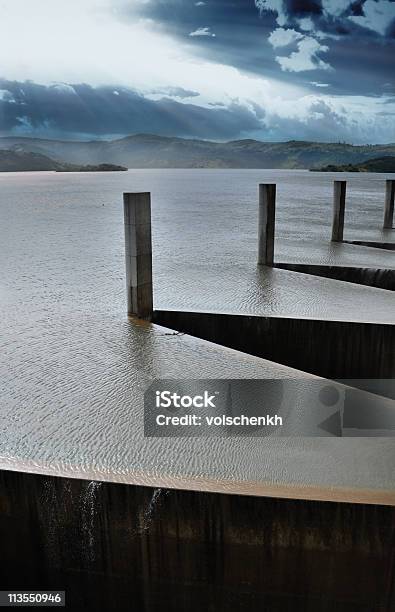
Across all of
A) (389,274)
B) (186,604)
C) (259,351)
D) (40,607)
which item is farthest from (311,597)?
Answer: (389,274)

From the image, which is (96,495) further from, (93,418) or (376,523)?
(376,523)

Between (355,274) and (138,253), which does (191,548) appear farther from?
(355,274)

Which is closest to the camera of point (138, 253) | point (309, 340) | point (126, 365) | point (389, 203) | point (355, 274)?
point (126, 365)

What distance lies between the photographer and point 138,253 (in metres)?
7.28

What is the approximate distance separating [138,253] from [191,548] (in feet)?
14.0

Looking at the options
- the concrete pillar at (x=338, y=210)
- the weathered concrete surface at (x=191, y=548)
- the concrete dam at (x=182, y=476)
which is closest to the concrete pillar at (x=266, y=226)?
the concrete dam at (x=182, y=476)

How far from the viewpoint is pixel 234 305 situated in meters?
7.86

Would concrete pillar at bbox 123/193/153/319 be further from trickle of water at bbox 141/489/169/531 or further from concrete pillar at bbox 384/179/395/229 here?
concrete pillar at bbox 384/179/395/229

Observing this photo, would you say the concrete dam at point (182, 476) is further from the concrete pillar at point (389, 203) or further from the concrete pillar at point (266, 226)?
the concrete pillar at point (389, 203)

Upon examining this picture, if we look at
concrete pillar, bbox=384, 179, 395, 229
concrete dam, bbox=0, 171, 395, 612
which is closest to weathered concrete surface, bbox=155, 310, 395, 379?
concrete dam, bbox=0, 171, 395, 612

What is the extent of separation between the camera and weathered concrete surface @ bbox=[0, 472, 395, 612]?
3580 millimetres

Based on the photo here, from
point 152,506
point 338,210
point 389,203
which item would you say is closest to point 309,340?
point 152,506

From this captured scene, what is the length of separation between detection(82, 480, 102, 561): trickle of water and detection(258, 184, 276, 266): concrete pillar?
775 cm

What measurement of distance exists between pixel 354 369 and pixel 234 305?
72.4 inches
